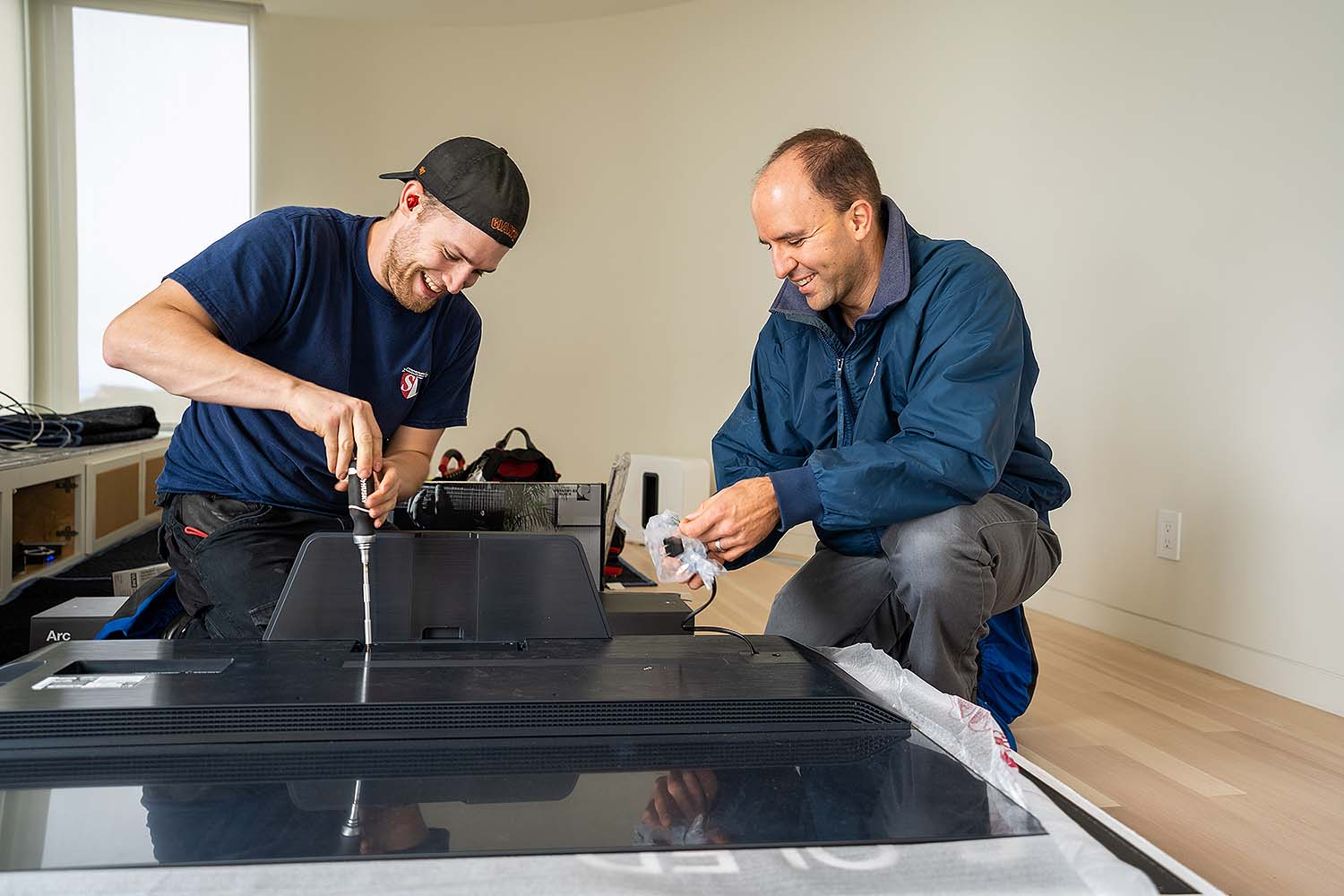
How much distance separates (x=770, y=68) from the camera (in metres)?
4.28

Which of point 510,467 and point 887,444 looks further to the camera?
point 510,467

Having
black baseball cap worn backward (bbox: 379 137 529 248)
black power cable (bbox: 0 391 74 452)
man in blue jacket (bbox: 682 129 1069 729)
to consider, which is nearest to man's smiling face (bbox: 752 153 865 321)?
man in blue jacket (bbox: 682 129 1069 729)

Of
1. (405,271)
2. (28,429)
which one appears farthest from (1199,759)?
(28,429)

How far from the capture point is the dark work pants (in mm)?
1520

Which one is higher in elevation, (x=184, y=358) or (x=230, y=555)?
(x=184, y=358)

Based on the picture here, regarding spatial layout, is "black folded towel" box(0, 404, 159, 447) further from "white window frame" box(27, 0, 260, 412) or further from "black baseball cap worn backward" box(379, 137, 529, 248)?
"black baseball cap worn backward" box(379, 137, 529, 248)

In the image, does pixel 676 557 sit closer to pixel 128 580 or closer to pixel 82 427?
pixel 128 580

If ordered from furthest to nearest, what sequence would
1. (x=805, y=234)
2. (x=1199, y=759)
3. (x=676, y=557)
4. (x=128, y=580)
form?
1. (x=128, y=580)
2. (x=1199, y=759)
3. (x=805, y=234)
4. (x=676, y=557)

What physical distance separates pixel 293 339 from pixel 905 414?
926mm

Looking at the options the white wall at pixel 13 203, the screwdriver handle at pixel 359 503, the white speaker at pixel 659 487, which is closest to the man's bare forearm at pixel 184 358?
the screwdriver handle at pixel 359 503

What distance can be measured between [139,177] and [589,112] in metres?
2.08

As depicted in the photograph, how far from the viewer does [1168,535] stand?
250cm

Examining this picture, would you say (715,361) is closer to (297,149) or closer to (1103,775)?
(297,149)

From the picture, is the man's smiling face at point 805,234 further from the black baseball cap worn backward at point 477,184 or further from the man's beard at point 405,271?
the man's beard at point 405,271
